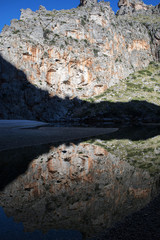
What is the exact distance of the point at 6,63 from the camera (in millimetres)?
64062

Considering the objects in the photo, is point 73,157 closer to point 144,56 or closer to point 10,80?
point 10,80

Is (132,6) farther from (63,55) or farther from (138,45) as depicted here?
(63,55)

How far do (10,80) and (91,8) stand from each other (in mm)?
56267

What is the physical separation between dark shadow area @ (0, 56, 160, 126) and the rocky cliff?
0.32 meters

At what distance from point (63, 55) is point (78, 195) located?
72768 millimetres

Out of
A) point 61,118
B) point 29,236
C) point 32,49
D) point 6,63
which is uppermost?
point 32,49

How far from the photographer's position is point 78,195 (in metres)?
6.54

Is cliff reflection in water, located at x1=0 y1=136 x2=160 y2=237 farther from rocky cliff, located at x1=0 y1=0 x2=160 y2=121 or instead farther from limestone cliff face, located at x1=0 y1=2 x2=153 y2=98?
limestone cliff face, located at x1=0 y1=2 x2=153 y2=98

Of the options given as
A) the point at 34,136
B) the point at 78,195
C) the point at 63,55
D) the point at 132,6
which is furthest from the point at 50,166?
the point at 132,6

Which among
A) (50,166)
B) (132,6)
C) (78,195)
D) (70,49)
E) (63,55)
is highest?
(132,6)

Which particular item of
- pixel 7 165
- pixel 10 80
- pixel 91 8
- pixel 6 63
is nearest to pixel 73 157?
pixel 7 165

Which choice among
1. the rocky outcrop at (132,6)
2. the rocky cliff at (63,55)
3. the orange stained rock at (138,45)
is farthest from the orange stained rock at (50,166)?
the rocky outcrop at (132,6)

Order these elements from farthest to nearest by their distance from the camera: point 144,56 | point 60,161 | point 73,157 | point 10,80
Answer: point 144,56
point 10,80
point 73,157
point 60,161

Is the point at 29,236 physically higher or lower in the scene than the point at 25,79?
lower
